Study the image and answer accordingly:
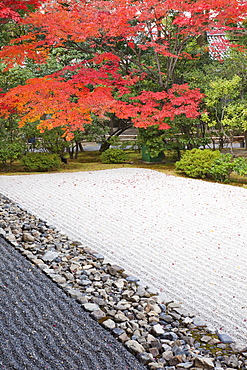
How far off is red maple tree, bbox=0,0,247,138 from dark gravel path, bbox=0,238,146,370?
6863 millimetres

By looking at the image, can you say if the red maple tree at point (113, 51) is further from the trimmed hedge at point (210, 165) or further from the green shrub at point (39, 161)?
the green shrub at point (39, 161)

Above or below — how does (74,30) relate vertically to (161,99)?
above

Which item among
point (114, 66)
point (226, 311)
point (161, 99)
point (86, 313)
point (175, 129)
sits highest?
point (114, 66)

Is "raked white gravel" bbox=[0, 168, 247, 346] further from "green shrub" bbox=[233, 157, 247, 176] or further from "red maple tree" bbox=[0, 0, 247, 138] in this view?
"red maple tree" bbox=[0, 0, 247, 138]

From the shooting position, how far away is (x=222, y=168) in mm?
9281

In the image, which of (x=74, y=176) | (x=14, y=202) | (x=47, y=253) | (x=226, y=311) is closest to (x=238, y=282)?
(x=226, y=311)

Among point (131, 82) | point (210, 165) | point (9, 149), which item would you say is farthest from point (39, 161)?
point (210, 165)

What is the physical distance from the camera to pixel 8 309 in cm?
295

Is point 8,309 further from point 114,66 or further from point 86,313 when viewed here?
point 114,66

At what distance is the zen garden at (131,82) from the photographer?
8859 millimetres

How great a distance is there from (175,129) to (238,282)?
8.19 m

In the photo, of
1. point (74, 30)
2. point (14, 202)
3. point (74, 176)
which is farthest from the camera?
point (74, 176)

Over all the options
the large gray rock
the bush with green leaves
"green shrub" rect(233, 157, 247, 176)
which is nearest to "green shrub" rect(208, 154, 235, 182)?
"green shrub" rect(233, 157, 247, 176)

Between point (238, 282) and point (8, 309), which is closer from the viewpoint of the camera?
point (8, 309)
